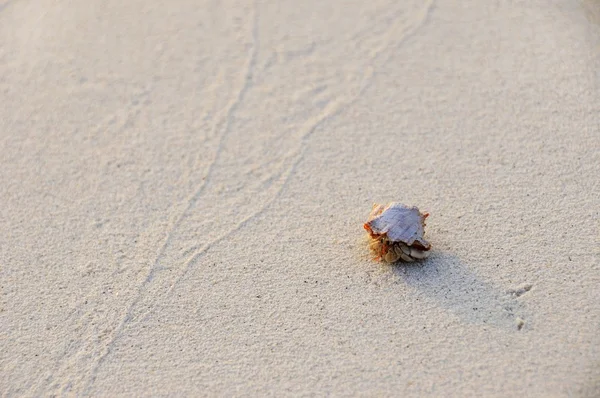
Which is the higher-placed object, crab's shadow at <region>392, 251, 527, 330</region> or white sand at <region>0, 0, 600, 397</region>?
white sand at <region>0, 0, 600, 397</region>

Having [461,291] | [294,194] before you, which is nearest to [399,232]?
[461,291]

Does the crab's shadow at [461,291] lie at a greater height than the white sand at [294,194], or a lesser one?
lesser

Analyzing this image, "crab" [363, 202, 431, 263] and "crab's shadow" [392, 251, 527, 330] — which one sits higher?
"crab" [363, 202, 431, 263]

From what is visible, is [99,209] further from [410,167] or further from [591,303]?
[591,303]

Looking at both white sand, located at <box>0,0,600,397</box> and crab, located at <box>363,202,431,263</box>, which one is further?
crab, located at <box>363,202,431,263</box>

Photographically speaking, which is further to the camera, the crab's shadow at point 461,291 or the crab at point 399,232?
the crab at point 399,232

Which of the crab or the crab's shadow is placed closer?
the crab's shadow

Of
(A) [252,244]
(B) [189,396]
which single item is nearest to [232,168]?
(A) [252,244]
